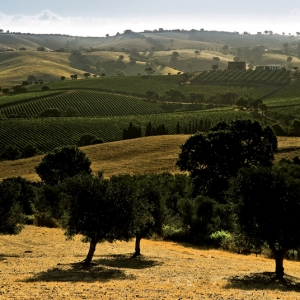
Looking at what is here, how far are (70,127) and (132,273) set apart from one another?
11853cm

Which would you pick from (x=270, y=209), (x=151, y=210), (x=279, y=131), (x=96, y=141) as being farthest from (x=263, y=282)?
(x=96, y=141)

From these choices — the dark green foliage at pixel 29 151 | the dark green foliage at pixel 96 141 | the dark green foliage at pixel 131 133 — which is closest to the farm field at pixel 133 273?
the dark green foliage at pixel 29 151

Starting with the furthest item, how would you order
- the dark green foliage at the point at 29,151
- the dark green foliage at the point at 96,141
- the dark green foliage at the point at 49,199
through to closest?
the dark green foliage at the point at 96,141 < the dark green foliage at the point at 29,151 < the dark green foliage at the point at 49,199

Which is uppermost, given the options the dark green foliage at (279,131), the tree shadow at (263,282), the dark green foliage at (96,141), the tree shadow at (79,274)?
the dark green foliage at (279,131)

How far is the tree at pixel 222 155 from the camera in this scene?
251 feet

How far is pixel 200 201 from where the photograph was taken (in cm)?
6059

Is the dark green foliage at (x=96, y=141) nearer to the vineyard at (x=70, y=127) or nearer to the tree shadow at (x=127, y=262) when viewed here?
the vineyard at (x=70, y=127)

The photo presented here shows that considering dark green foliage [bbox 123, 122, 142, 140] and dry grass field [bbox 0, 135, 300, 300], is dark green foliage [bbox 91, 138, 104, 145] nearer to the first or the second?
dark green foliage [bbox 123, 122, 142, 140]

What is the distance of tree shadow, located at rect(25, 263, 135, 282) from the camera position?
33188 mm

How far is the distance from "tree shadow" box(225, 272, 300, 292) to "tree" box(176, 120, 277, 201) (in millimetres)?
38651

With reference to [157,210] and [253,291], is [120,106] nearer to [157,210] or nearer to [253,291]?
[157,210]

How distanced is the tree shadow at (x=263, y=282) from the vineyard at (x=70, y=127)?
10637cm

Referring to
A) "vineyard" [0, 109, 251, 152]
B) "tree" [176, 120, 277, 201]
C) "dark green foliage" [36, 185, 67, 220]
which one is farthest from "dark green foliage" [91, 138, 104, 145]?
"dark green foliage" [36, 185, 67, 220]

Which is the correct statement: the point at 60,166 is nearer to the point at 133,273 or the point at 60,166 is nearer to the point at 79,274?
the point at 133,273
